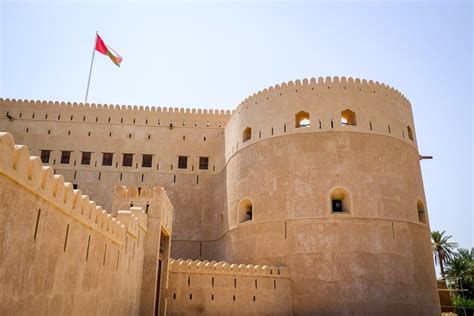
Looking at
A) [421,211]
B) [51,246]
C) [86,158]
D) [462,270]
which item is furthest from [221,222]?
[462,270]

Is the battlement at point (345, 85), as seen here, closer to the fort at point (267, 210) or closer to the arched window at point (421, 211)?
the fort at point (267, 210)

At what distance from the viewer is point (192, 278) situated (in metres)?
12.2

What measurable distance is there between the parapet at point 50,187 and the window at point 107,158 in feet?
41.3

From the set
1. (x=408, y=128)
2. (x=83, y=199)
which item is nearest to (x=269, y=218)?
(x=408, y=128)

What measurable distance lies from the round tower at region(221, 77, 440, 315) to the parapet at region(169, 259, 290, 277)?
549 millimetres

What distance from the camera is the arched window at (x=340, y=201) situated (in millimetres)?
13688

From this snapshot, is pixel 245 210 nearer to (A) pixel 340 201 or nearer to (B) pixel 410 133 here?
(A) pixel 340 201

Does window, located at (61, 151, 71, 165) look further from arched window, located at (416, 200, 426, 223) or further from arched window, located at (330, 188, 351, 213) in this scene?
arched window, located at (416, 200, 426, 223)

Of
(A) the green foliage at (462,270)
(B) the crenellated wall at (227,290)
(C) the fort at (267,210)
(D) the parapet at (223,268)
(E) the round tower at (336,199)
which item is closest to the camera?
(C) the fort at (267,210)

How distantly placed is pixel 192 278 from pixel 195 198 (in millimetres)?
7185

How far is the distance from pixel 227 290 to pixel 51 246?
324 inches

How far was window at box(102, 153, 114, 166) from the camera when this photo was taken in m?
19.7

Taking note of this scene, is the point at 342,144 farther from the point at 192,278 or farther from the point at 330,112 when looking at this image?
the point at 192,278

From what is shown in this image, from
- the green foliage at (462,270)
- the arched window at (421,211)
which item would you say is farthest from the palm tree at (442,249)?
the arched window at (421,211)
